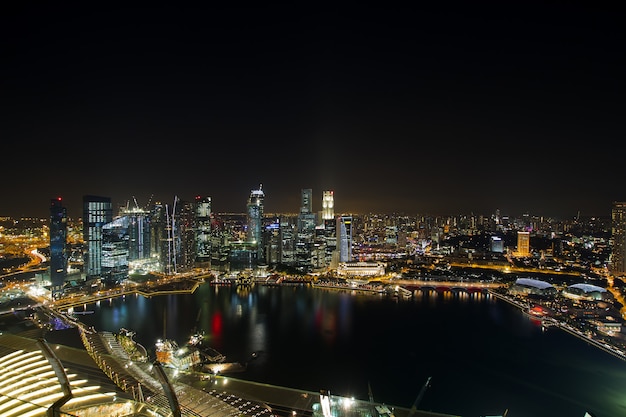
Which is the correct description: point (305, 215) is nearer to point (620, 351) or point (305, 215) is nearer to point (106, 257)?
point (106, 257)

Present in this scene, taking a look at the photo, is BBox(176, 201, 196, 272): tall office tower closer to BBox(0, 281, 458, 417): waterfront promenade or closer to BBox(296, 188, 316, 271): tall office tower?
BBox(296, 188, 316, 271): tall office tower

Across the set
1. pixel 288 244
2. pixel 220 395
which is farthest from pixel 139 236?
pixel 220 395

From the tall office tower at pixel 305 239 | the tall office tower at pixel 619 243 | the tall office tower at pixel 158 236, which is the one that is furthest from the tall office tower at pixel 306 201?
the tall office tower at pixel 619 243

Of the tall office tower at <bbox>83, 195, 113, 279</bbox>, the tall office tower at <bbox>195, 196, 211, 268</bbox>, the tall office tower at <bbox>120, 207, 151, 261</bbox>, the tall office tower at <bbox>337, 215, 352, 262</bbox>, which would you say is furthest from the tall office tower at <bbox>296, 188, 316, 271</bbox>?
the tall office tower at <bbox>83, 195, 113, 279</bbox>

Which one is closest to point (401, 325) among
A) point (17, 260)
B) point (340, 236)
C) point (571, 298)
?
point (571, 298)

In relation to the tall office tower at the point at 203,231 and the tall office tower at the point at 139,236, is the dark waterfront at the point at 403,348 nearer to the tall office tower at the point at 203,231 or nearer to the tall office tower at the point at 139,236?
the tall office tower at the point at 203,231
